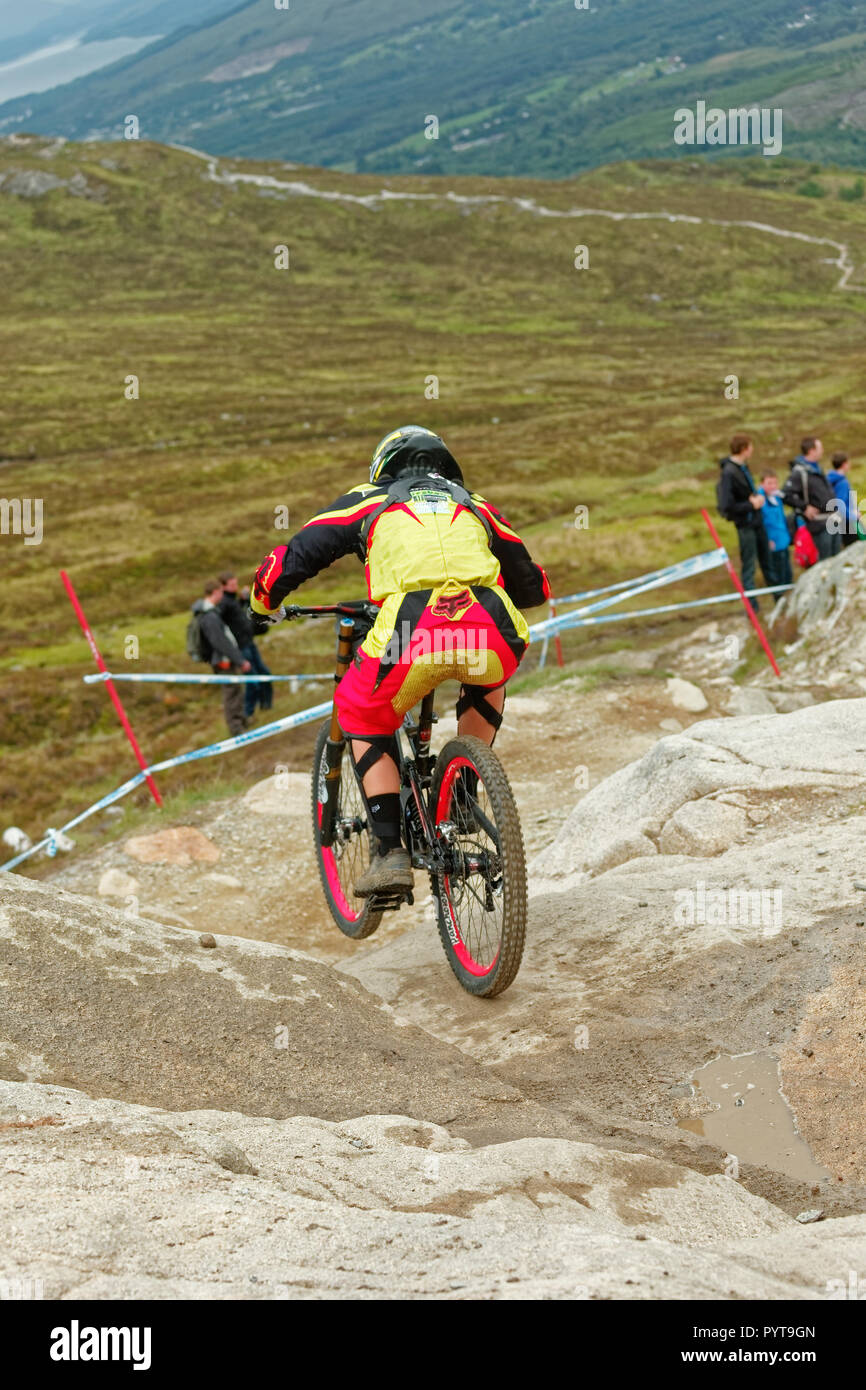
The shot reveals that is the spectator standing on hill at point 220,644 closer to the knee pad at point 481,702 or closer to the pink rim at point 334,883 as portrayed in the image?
the pink rim at point 334,883

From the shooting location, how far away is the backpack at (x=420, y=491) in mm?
6766

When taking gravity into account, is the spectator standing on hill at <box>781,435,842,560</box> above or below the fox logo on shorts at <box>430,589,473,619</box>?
above

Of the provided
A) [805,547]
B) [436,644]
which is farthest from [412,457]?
[805,547]

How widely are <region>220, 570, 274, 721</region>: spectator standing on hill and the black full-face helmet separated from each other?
1133cm

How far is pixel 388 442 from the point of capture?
7352 mm

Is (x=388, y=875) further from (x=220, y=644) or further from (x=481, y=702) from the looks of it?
(x=220, y=644)

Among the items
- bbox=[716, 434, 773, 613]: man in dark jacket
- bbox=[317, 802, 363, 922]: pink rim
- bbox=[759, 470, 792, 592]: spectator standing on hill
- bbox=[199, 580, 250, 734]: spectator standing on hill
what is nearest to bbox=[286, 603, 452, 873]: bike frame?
Result: bbox=[317, 802, 363, 922]: pink rim

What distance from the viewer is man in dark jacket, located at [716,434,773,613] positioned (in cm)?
1891

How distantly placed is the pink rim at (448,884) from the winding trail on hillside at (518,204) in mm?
147941

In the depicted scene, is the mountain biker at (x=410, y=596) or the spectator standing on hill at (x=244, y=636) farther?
the spectator standing on hill at (x=244, y=636)

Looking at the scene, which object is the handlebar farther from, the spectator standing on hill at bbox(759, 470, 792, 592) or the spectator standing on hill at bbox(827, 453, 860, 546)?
the spectator standing on hill at bbox(827, 453, 860, 546)

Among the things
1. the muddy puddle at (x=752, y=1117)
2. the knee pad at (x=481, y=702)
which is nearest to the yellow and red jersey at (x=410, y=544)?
the knee pad at (x=481, y=702)

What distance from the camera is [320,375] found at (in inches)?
3600
